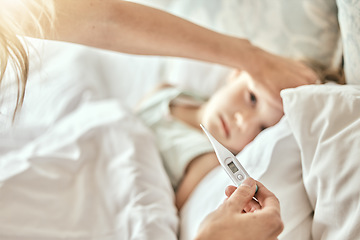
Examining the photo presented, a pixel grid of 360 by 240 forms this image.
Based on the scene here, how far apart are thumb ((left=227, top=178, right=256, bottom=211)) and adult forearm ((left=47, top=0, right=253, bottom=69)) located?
1.33 feet

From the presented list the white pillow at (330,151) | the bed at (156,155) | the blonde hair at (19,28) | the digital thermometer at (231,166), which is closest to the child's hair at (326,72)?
the bed at (156,155)

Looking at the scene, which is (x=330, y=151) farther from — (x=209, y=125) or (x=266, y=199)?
(x=209, y=125)

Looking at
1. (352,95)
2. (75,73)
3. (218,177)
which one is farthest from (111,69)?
(352,95)

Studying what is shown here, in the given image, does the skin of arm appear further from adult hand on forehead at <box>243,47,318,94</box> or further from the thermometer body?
the thermometer body

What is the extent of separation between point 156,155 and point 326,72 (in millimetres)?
462

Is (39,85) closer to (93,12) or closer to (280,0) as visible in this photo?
(93,12)

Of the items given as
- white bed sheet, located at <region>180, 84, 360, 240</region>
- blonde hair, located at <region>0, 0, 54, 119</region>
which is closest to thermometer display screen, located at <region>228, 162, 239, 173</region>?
white bed sheet, located at <region>180, 84, 360, 240</region>

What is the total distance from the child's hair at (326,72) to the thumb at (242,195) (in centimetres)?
46

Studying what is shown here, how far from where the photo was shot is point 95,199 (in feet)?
2.76

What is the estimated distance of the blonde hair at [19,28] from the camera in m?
0.58

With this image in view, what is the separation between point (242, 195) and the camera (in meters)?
0.52

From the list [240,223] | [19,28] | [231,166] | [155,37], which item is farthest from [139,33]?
[240,223]

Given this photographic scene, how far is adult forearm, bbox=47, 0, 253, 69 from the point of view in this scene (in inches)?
29.9

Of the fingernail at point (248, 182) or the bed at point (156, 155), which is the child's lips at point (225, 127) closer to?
the bed at point (156, 155)
